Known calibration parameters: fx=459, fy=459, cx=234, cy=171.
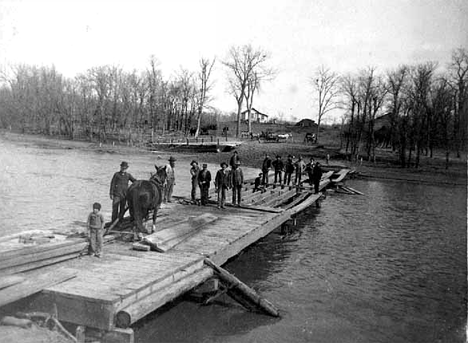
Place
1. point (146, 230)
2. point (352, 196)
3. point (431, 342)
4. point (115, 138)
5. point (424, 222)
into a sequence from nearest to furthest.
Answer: point (431, 342) → point (146, 230) → point (424, 222) → point (352, 196) → point (115, 138)

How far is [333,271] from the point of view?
13039mm

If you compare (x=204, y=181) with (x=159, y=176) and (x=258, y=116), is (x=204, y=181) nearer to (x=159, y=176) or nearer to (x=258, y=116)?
(x=159, y=176)

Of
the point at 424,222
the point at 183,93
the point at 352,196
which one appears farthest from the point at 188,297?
the point at 183,93

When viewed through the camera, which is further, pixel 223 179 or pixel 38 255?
pixel 223 179

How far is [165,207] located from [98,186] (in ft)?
39.3

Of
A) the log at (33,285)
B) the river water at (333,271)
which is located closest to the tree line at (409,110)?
the river water at (333,271)

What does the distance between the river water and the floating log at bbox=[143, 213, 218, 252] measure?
128 centimetres

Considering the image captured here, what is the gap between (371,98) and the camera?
6106cm

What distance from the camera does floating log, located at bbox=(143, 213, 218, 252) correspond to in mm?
9805

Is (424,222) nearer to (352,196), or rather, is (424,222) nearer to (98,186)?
(352,196)

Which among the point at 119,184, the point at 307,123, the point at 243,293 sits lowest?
the point at 243,293

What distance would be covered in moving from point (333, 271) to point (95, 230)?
7082 millimetres

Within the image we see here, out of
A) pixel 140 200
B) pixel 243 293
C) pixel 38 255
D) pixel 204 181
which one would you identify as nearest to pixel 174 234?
pixel 140 200

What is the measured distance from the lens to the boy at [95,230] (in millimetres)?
8891
